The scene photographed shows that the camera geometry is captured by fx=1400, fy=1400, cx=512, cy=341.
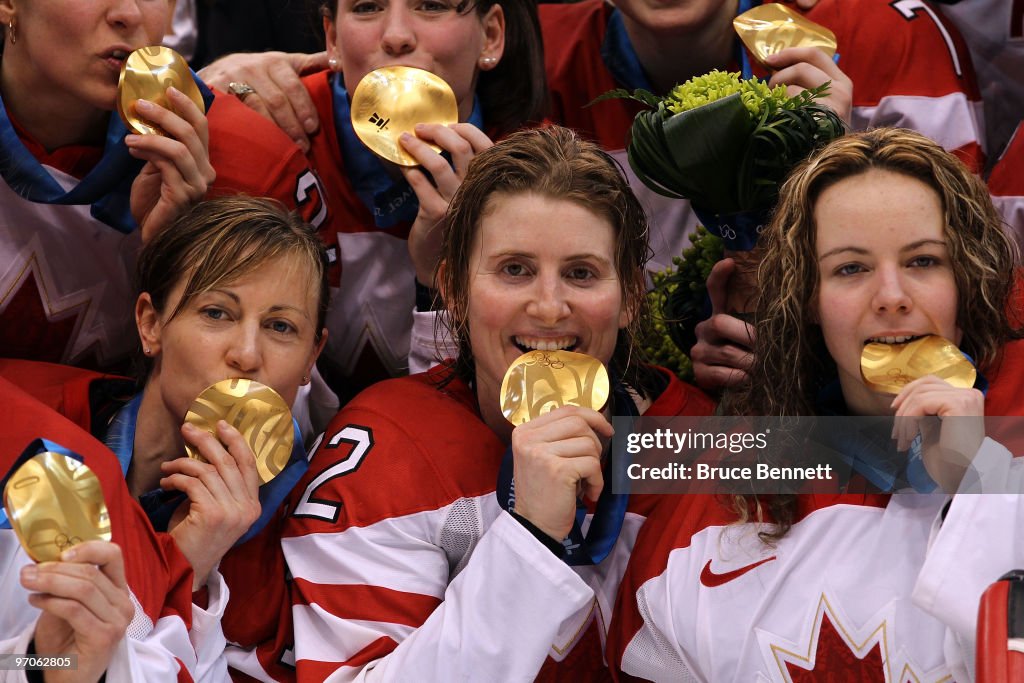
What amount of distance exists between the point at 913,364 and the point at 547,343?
0.61m

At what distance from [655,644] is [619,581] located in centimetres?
17

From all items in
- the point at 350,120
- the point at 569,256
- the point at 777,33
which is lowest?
the point at 569,256

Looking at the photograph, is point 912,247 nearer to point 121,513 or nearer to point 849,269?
point 849,269

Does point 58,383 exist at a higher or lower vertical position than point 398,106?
lower

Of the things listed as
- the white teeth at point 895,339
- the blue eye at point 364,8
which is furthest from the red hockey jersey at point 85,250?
the white teeth at point 895,339

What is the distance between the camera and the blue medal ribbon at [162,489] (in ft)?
7.75

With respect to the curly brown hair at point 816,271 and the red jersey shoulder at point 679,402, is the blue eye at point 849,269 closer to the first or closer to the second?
the curly brown hair at point 816,271

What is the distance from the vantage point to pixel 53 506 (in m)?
1.81

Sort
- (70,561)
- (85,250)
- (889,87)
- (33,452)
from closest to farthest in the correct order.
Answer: (70,561)
(33,452)
(85,250)
(889,87)

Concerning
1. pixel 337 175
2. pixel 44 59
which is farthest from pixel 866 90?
pixel 44 59

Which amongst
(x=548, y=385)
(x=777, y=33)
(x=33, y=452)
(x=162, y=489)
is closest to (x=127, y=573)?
(x=33, y=452)

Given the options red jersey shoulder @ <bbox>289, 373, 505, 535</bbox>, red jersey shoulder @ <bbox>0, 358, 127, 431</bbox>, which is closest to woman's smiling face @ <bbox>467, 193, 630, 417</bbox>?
red jersey shoulder @ <bbox>289, 373, 505, 535</bbox>

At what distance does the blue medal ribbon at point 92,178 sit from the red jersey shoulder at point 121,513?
0.55 metres

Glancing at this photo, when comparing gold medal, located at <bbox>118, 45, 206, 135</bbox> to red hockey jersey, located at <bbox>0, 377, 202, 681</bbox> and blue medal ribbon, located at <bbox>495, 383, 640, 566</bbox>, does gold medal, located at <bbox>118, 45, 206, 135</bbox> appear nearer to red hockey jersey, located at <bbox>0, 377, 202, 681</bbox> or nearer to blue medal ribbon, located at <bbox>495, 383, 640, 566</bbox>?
red hockey jersey, located at <bbox>0, 377, 202, 681</bbox>
